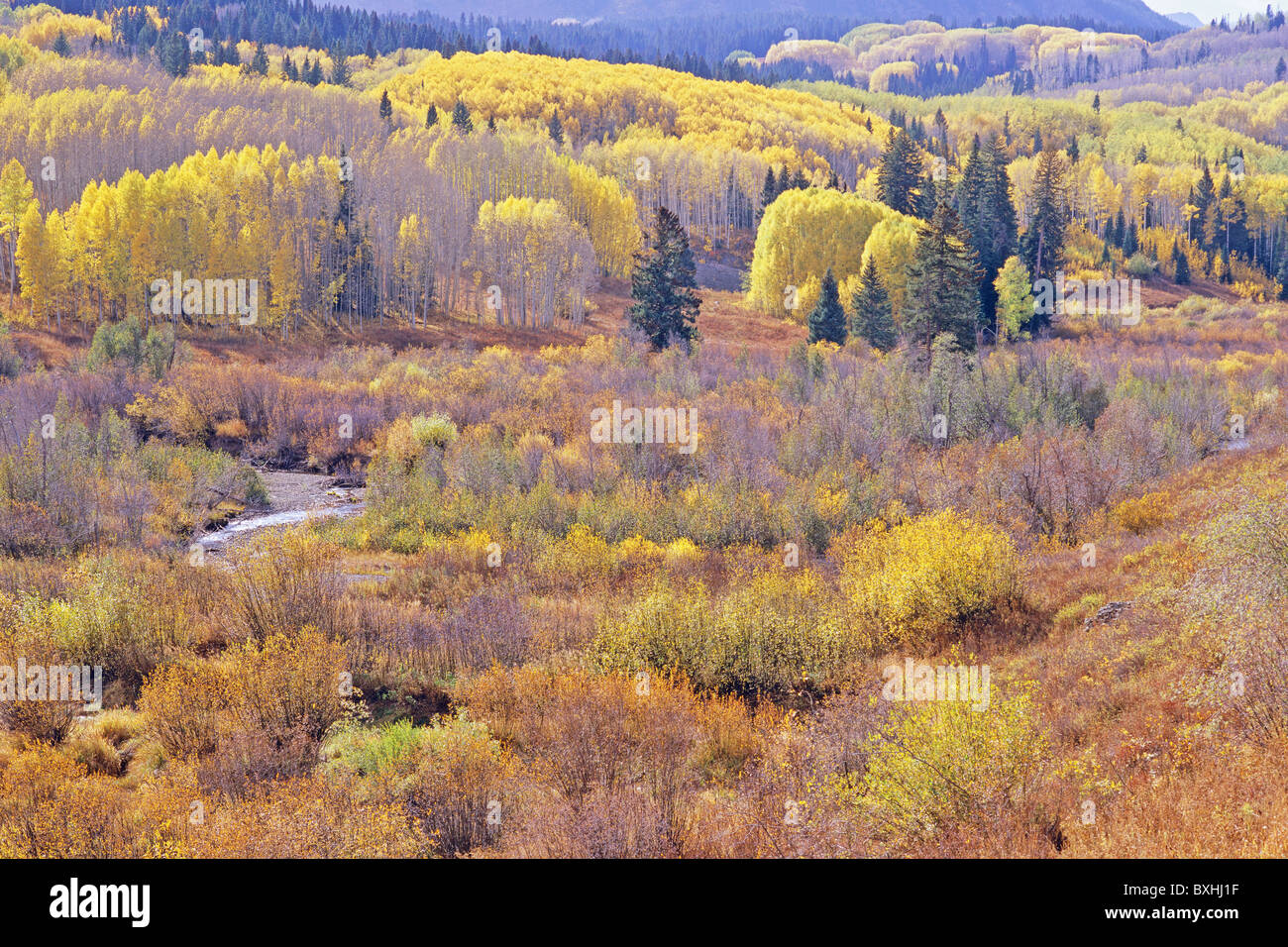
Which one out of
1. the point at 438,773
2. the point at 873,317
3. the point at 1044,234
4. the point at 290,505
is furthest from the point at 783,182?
the point at 438,773

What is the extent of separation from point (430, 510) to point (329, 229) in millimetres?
50655

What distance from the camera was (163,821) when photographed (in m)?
8.38

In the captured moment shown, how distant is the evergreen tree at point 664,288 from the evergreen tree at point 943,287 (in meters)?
12.3

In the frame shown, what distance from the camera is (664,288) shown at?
49.5 metres

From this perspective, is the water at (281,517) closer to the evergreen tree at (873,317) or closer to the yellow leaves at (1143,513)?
the yellow leaves at (1143,513)

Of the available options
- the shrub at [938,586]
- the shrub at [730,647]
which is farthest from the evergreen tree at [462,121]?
the shrub at [730,647]

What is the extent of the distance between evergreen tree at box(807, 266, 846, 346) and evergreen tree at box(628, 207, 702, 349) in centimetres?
1165

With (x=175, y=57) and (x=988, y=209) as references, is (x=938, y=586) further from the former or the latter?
(x=175, y=57)

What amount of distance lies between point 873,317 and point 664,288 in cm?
1554

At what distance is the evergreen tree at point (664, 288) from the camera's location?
49.2 meters
